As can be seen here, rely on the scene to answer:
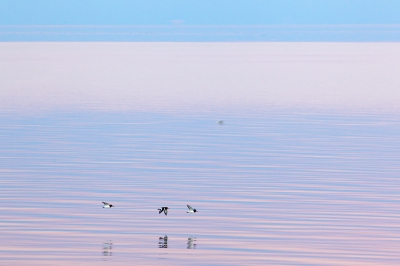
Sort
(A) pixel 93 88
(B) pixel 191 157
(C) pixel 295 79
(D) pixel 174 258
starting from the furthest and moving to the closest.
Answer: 1. (C) pixel 295 79
2. (A) pixel 93 88
3. (B) pixel 191 157
4. (D) pixel 174 258

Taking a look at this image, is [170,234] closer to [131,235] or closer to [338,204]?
[131,235]

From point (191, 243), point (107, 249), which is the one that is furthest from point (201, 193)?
point (107, 249)

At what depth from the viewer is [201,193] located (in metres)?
19.3

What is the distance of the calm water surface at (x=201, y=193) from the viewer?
1460cm

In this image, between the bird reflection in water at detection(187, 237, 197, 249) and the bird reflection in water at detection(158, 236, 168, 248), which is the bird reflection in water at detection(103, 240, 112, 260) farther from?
the bird reflection in water at detection(187, 237, 197, 249)

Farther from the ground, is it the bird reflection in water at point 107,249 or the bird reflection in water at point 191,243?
the bird reflection in water at point 191,243

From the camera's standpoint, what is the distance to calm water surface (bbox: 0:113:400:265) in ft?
47.9

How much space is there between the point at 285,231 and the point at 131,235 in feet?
6.94

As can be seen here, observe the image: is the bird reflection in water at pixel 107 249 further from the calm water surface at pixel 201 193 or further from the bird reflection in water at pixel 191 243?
the bird reflection in water at pixel 191 243

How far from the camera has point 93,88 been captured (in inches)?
1912

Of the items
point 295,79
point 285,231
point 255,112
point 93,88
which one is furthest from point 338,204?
point 295,79

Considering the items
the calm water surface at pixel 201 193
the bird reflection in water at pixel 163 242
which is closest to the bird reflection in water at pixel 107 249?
the calm water surface at pixel 201 193

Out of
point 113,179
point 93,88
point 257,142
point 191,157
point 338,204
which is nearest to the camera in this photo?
point 338,204

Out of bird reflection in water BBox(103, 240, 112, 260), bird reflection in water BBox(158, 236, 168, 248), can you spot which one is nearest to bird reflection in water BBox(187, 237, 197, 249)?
bird reflection in water BBox(158, 236, 168, 248)
